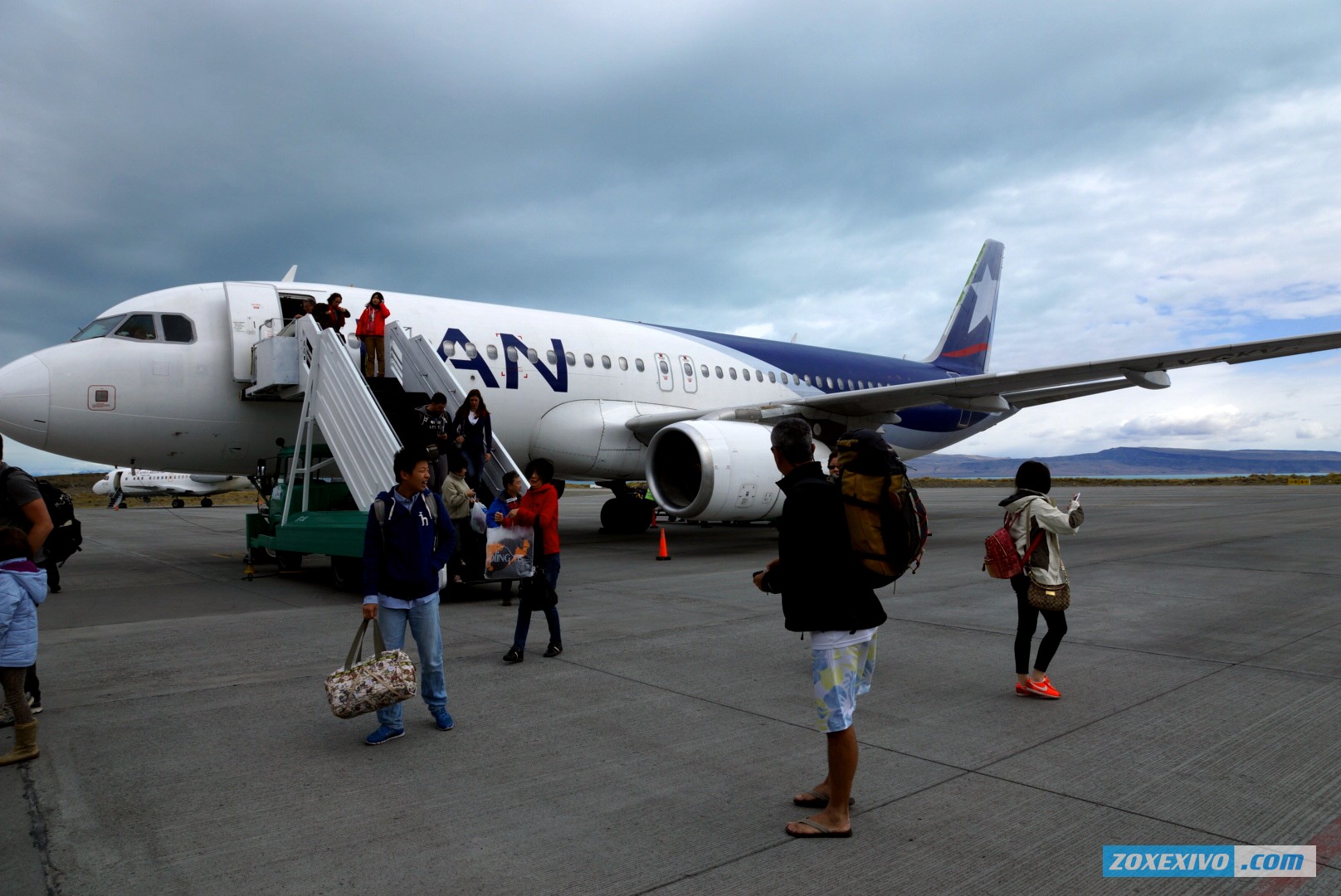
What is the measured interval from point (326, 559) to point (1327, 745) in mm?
12514

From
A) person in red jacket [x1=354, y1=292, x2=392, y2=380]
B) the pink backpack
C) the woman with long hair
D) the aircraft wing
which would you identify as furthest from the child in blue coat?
the aircraft wing

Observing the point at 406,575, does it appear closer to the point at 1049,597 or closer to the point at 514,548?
the point at 514,548

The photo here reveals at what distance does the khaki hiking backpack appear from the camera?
118 inches

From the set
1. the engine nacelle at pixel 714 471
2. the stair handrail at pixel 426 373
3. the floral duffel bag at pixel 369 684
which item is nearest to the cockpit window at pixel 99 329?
→ the stair handrail at pixel 426 373

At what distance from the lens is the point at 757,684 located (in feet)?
16.6

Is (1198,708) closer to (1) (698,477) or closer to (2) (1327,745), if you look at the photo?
(2) (1327,745)

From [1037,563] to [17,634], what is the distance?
5389 mm

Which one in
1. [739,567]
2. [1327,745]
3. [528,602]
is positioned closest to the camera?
[1327,745]

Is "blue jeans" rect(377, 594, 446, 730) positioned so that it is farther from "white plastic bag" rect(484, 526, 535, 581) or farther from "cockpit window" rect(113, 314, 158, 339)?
"cockpit window" rect(113, 314, 158, 339)

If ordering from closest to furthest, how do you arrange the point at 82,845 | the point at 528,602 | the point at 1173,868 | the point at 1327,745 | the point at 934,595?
the point at 1173,868, the point at 82,845, the point at 1327,745, the point at 528,602, the point at 934,595

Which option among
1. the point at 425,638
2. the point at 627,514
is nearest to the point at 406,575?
the point at 425,638

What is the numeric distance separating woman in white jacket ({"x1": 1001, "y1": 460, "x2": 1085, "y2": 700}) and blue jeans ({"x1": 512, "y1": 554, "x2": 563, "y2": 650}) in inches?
119

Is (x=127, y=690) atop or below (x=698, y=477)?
below

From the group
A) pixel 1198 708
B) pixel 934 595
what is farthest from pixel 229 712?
pixel 934 595
